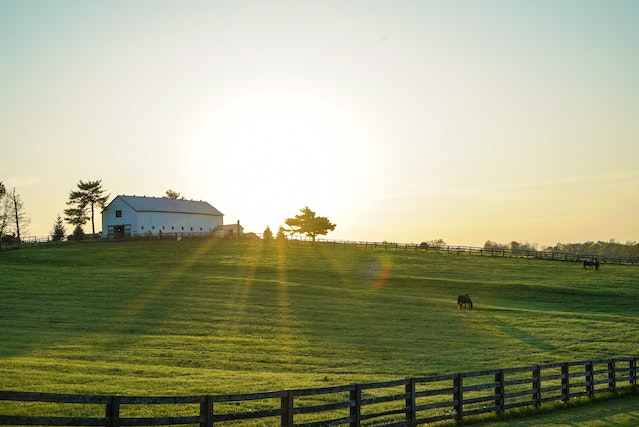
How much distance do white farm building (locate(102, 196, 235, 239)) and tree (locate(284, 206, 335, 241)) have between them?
66.0ft

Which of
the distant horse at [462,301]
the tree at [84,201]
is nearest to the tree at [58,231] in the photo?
the tree at [84,201]

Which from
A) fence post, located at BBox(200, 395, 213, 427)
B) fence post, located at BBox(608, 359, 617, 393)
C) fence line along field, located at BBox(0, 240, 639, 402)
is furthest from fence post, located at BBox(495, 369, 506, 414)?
fence post, located at BBox(200, 395, 213, 427)

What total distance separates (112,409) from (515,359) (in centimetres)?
2660

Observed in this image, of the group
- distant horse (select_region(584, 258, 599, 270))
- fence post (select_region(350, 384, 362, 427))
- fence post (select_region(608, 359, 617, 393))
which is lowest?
fence post (select_region(608, 359, 617, 393))

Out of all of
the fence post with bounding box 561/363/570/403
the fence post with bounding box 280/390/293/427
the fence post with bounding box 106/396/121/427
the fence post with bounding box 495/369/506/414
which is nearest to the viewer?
the fence post with bounding box 106/396/121/427

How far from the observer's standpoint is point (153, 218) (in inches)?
4764

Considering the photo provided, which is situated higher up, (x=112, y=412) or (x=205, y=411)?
(x=112, y=412)

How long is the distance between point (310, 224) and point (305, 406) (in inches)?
4922

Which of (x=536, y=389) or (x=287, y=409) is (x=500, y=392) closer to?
(x=536, y=389)

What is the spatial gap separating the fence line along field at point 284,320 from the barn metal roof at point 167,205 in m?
29.5

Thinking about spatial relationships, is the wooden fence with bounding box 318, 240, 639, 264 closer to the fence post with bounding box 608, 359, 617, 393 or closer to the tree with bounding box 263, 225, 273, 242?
the tree with bounding box 263, 225, 273, 242

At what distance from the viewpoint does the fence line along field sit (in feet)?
91.1

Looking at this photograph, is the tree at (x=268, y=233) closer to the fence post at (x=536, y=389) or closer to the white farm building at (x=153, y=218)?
the white farm building at (x=153, y=218)

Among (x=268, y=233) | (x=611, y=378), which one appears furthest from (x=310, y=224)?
(x=611, y=378)
